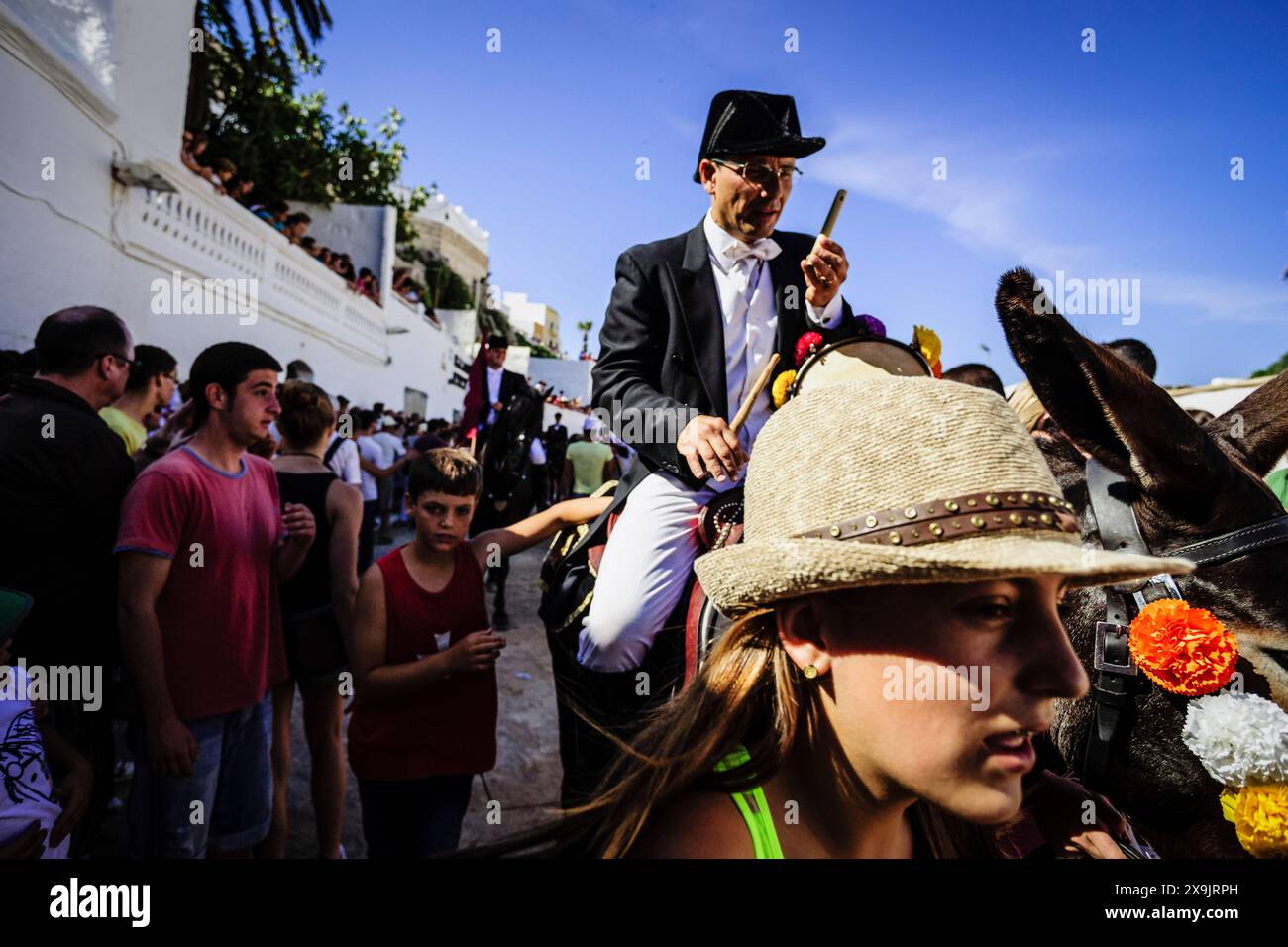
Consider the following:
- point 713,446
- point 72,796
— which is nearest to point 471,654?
point 72,796

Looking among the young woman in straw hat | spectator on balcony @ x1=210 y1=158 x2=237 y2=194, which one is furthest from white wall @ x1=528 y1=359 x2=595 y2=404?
the young woman in straw hat

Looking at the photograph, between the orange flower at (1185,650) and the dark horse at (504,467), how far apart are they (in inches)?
242

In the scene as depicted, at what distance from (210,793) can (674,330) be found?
253 cm

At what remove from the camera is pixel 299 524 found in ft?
10.5

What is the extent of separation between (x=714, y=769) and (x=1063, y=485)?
5.40 ft

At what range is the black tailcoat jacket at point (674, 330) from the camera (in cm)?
256

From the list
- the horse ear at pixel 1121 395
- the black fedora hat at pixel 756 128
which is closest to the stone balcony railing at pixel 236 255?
the black fedora hat at pixel 756 128

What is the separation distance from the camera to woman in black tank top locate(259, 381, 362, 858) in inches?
134

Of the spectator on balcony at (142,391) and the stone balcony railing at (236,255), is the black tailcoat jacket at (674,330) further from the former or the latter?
the stone balcony railing at (236,255)

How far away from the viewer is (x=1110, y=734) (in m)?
1.77
